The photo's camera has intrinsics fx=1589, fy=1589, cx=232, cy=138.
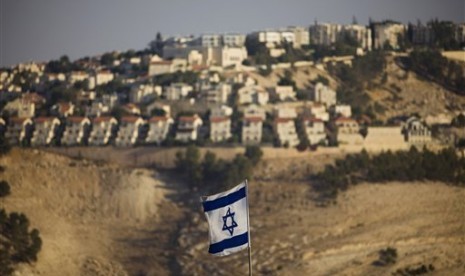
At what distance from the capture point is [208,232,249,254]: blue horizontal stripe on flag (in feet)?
66.2

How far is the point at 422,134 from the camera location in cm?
6600

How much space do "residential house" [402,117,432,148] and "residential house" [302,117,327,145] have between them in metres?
3.60

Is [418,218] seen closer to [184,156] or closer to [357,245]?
[357,245]

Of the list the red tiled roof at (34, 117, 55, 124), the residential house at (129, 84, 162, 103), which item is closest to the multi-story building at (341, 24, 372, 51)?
the residential house at (129, 84, 162, 103)

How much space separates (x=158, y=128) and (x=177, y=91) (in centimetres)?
717

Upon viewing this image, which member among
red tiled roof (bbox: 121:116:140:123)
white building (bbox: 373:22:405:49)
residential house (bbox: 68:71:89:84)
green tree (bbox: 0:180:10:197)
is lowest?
green tree (bbox: 0:180:10:197)

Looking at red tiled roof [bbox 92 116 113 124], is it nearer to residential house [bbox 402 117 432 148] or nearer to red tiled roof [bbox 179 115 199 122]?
red tiled roof [bbox 179 115 199 122]

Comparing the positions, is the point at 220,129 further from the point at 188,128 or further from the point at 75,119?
the point at 75,119

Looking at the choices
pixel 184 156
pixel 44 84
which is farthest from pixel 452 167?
pixel 44 84

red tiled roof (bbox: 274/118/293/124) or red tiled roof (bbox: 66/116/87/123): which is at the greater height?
red tiled roof (bbox: 66/116/87/123)

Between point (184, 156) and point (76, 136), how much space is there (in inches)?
282

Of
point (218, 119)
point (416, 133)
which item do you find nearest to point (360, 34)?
point (416, 133)

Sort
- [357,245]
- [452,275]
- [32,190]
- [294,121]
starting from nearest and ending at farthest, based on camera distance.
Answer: [452,275] → [357,245] → [32,190] → [294,121]

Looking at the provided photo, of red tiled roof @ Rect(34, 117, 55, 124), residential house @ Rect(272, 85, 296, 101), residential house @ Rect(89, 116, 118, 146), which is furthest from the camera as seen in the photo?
residential house @ Rect(272, 85, 296, 101)
